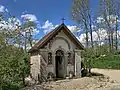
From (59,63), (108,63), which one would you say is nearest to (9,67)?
(59,63)

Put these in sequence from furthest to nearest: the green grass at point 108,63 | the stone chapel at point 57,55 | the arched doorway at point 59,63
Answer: the green grass at point 108,63
the arched doorway at point 59,63
the stone chapel at point 57,55

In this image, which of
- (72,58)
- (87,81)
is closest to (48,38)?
(72,58)

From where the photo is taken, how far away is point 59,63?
27.8 m

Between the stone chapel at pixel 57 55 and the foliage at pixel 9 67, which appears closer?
the foliage at pixel 9 67

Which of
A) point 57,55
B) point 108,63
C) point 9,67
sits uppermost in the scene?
point 57,55

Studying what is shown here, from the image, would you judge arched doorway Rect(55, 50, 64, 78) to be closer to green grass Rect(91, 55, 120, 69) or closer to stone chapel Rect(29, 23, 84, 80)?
stone chapel Rect(29, 23, 84, 80)

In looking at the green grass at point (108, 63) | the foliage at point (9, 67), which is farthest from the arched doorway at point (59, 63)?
the green grass at point (108, 63)

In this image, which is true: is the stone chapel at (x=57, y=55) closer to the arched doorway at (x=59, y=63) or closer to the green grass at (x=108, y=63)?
the arched doorway at (x=59, y=63)

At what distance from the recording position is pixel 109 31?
169 ft

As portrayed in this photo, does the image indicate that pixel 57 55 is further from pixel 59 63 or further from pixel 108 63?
pixel 108 63

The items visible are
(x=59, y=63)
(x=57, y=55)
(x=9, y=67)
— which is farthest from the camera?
(x=59, y=63)

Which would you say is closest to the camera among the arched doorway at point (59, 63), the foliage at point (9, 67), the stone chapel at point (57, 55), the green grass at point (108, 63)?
the foliage at point (9, 67)

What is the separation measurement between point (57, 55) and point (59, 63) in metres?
1.25

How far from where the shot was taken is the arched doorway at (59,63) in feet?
89.0
